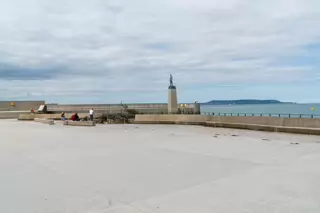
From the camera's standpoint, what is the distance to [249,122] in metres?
21.0

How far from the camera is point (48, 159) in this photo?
1053 cm

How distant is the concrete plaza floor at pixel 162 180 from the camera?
555 centimetres

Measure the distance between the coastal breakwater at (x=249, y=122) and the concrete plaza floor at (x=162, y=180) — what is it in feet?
17.7

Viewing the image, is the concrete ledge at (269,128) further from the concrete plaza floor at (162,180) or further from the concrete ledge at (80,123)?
the concrete ledge at (80,123)

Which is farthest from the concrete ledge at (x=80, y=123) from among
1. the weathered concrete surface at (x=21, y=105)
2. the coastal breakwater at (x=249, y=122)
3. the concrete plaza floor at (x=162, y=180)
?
the weathered concrete surface at (x=21, y=105)

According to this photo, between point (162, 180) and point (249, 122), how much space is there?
14.7 meters

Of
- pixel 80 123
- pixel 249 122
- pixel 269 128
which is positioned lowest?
pixel 269 128

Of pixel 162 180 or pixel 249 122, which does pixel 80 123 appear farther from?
pixel 162 180

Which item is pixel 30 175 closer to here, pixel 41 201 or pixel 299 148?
pixel 41 201

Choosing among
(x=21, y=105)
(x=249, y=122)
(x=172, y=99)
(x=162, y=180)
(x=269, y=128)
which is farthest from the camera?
(x=21, y=105)

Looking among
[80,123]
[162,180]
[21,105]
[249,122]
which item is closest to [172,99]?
[80,123]

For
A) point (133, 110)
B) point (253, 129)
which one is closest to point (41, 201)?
point (253, 129)

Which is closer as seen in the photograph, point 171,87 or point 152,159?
point 152,159

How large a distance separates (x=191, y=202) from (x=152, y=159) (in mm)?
4634
